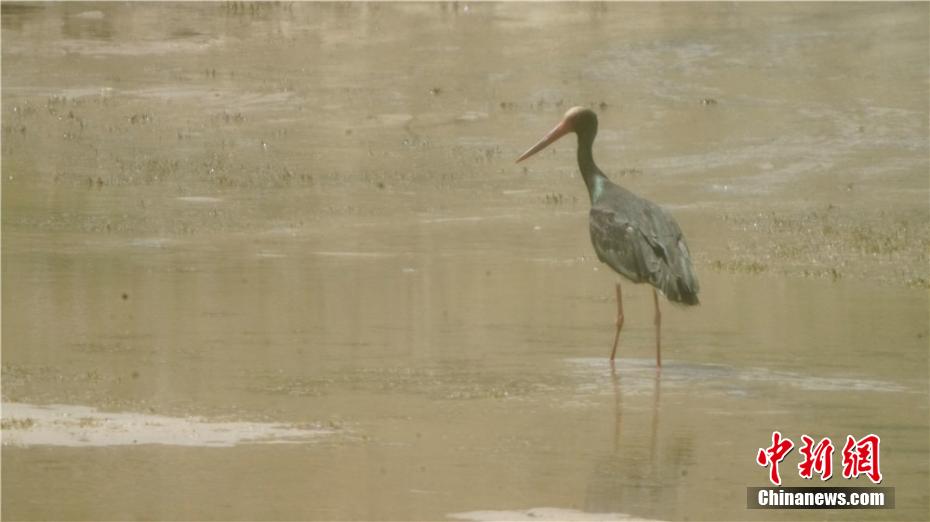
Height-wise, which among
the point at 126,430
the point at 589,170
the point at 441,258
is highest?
the point at 589,170

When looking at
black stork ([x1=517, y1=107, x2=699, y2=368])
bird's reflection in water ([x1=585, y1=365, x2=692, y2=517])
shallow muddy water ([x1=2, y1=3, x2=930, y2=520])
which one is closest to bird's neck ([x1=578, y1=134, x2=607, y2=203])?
black stork ([x1=517, y1=107, x2=699, y2=368])

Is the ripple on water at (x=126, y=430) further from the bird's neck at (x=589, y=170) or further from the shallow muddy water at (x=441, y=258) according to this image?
the bird's neck at (x=589, y=170)

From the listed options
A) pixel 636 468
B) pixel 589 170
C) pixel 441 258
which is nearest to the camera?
pixel 636 468

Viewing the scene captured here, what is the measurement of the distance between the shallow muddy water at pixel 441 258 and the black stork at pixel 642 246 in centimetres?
45

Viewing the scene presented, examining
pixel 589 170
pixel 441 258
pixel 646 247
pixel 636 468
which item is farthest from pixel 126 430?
pixel 441 258

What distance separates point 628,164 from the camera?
22344 mm

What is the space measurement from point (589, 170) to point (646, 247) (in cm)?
128

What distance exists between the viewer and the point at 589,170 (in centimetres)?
1345

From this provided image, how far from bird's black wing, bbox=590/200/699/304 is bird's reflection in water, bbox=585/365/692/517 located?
1.33m

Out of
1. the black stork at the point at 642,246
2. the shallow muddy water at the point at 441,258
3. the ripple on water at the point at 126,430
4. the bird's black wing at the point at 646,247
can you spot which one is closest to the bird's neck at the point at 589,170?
the black stork at the point at 642,246

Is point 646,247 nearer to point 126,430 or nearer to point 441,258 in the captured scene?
point 126,430

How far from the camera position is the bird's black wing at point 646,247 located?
39.6 feet

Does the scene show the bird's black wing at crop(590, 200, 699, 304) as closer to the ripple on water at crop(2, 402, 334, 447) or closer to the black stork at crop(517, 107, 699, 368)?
the black stork at crop(517, 107, 699, 368)

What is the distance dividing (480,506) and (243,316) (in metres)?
5.17
